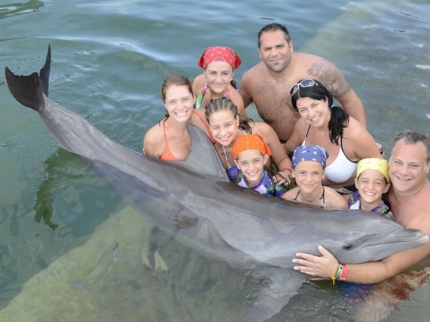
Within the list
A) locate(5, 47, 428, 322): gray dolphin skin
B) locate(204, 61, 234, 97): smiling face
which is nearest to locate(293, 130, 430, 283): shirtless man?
locate(5, 47, 428, 322): gray dolphin skin

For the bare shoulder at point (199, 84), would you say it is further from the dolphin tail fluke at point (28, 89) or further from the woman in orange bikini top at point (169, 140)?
the dolphin tail fluke at point (28, 89)

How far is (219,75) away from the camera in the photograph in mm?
6160

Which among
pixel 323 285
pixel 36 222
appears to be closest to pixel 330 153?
pixel 323 285

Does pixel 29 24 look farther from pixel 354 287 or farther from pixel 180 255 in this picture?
A: pixel 354 287

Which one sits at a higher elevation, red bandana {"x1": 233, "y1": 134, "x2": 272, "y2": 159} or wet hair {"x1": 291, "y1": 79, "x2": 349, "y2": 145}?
wet hair {"x1": 291, "y1": 79, "x2": 349, "y2": 145}

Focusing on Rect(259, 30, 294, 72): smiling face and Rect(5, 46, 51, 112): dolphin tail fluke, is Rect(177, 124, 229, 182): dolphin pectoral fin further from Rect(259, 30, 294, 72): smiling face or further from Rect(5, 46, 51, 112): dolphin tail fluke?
Rect(5, 46, 51, 112): dolphin tail fluke

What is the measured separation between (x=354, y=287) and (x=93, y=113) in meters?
5.09

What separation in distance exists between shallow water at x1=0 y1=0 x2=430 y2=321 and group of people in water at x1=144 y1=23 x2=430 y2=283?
1.02 m

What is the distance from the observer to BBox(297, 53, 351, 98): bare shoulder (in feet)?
22.3

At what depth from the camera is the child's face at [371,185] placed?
5027 mm

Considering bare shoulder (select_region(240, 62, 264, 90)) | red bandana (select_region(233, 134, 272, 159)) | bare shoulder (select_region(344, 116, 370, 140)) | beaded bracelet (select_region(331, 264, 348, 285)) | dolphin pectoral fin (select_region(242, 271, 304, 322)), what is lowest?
dolphin pectoral fin (select_region(242, 271, 304, 322))

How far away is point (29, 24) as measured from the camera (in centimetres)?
1043

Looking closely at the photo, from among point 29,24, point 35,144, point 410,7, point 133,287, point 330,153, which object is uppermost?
point 410,7

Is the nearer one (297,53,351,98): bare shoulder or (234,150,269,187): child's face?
(234,150,269,187): child's face
